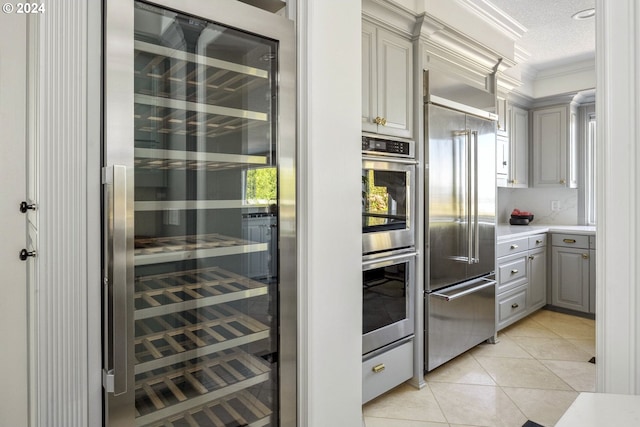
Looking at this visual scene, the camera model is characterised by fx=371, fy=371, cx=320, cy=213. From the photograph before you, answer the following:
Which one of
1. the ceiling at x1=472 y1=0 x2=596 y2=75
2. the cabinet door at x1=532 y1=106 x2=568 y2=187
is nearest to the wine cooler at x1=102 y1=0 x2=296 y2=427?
the ceiling at x1=472 y1=0 x2=596 y2=75

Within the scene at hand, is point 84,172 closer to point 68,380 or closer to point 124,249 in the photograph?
point 124,249

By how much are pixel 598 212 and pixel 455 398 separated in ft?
6.86

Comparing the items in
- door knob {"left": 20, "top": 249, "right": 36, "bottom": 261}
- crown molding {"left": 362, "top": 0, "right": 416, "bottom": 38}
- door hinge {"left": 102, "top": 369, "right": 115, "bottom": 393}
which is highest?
crown molding {"left": 362, "top": 0, "right": 416, "bottom": 38}

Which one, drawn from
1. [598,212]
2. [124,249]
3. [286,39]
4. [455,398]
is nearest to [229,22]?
[286,39]

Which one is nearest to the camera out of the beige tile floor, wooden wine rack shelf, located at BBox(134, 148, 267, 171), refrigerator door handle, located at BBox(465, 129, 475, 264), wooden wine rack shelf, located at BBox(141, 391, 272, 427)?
wooden wine rack shelf, located at BBox(134, 148, 267, 171)

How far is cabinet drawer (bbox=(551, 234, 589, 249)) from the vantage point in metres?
3.93

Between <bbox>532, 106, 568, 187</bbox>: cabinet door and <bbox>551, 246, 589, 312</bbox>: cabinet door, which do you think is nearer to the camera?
<bbox>551, 246, 589, 312</bbox>: cabinet door

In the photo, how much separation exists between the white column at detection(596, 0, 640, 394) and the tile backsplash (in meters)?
4.44

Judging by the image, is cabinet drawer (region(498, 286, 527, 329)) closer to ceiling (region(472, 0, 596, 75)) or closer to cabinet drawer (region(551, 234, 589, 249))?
cabinet drawer (region(551, 234, 589, 249))

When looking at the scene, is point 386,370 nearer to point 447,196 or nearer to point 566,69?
point 447,196

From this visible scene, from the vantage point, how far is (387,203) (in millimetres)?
2377

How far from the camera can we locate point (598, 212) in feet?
2.41

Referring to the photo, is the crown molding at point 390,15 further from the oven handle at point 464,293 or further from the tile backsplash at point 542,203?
the tile backsplash at point 542,203

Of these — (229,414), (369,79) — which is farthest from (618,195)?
(369,79)
